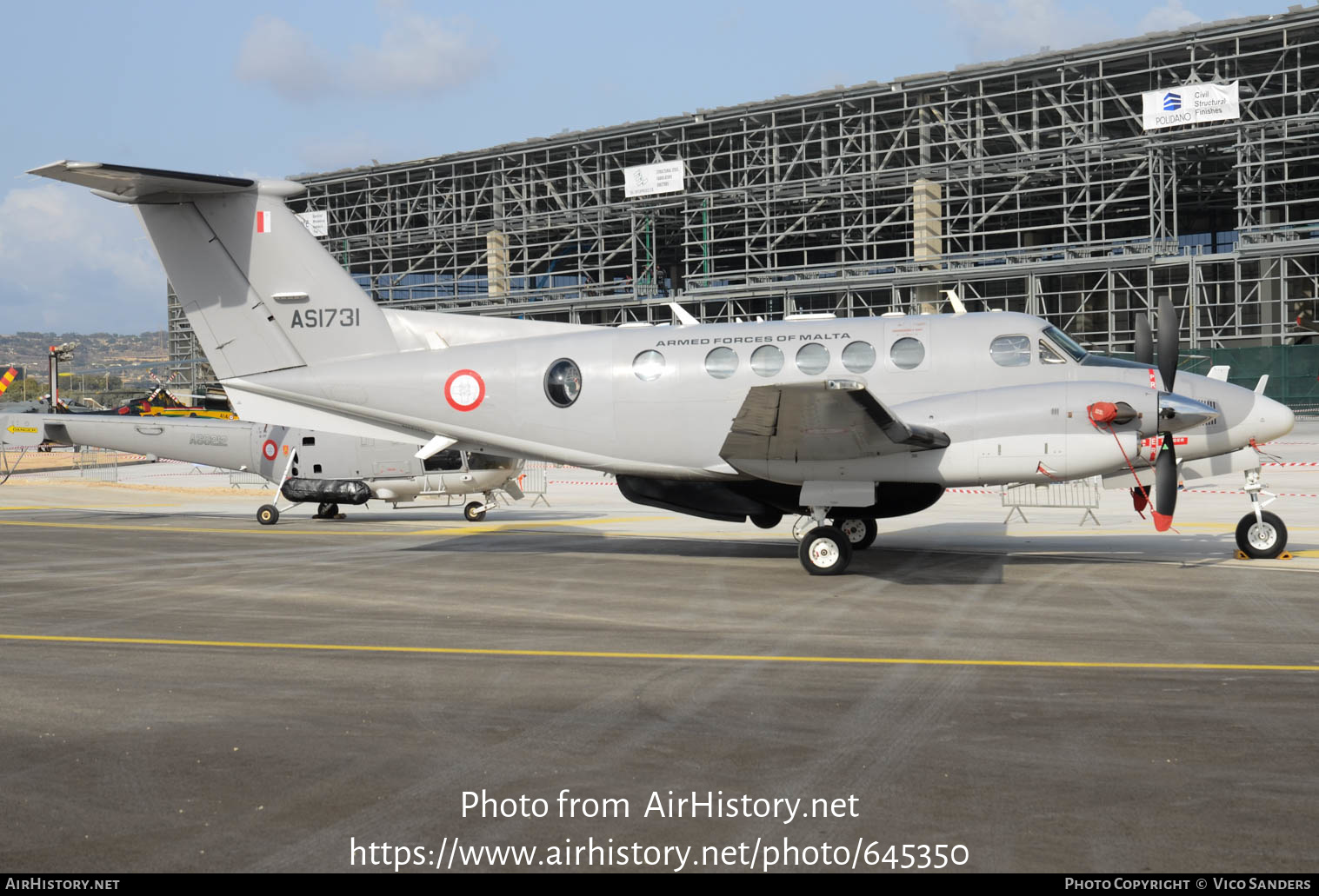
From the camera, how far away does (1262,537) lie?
646 inches

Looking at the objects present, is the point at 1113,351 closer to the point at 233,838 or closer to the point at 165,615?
the point at 165,615

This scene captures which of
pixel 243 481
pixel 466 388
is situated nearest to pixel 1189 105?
pixel 466 388

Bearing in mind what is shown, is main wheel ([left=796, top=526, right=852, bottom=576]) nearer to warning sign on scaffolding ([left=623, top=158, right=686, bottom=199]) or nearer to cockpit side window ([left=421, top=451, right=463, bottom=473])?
cockpit side window ([left=421, top=451, right=463, bottom=473])

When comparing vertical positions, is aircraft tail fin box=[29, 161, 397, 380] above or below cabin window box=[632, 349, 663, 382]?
above

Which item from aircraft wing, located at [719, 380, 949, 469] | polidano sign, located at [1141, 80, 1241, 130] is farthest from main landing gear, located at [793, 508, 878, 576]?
polidano sign, located at [1141, 80, 1241, 130]

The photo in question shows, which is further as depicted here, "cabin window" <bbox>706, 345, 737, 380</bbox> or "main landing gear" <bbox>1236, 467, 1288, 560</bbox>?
"cabin window" <bbox>706, 345, 737, 380</bbox>

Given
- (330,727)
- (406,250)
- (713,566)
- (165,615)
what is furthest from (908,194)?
(330,727)

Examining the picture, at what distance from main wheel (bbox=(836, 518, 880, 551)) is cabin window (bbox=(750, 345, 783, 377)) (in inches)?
118

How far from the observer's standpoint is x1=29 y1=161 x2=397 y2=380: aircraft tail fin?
704 inches

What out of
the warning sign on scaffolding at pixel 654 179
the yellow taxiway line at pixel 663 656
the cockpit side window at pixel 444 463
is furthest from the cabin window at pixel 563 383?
the warning sign on scaffolding at pixel 654 179

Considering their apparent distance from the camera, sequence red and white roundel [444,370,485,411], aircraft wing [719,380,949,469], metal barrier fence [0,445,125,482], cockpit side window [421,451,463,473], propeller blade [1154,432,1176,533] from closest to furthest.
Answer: aircraft wing [719,380,949,469]
propeller blade [1154,432,1176,533]
red and white roundel [444,370,485,411]
cockpit side window [421,451,463,473]
metal barrier fence [0,445,125,482]

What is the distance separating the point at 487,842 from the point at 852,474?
10.8 meters

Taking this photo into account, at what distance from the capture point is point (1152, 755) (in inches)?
277

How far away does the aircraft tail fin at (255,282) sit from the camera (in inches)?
704
